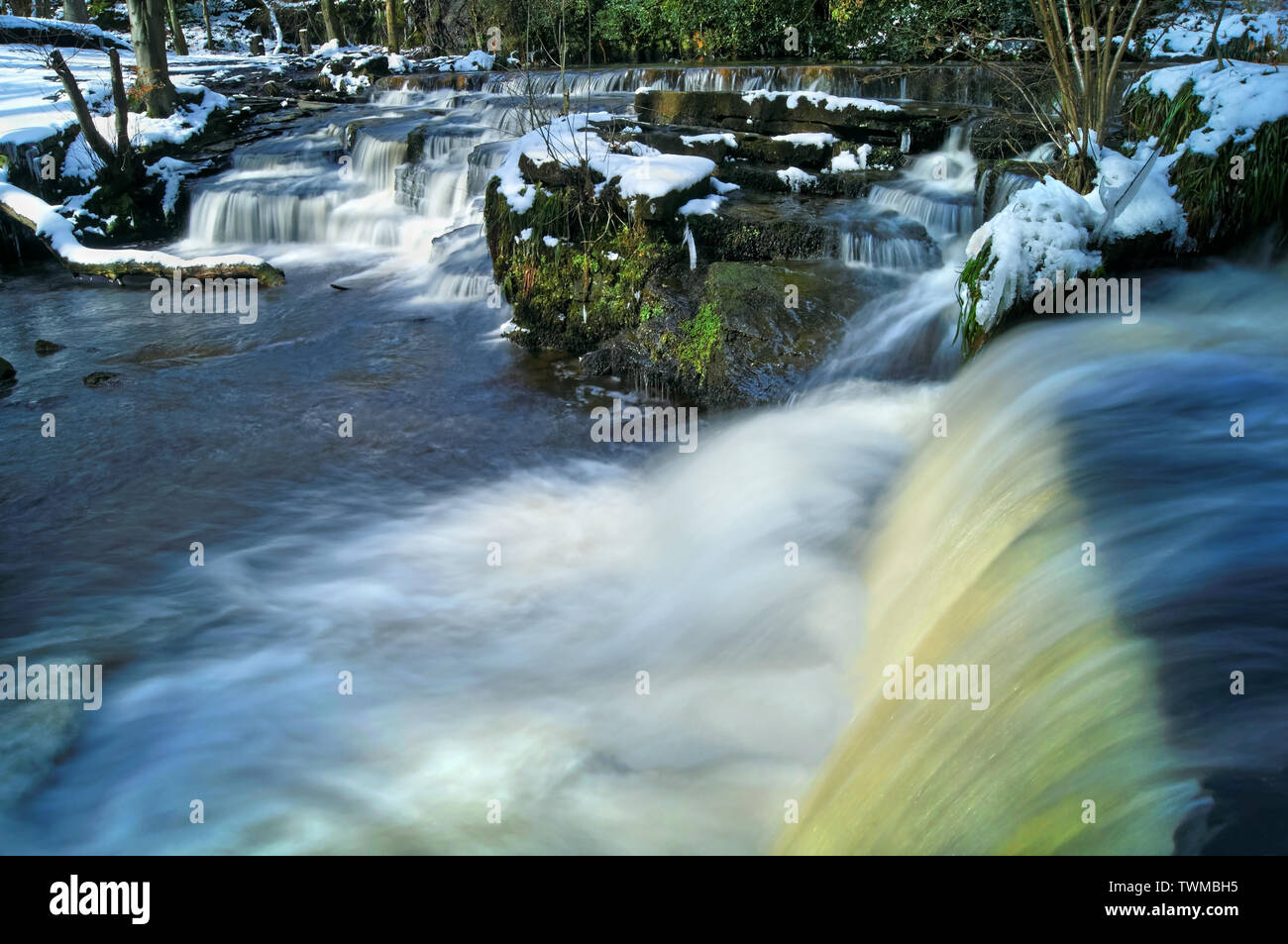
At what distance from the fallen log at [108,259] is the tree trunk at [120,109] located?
184 centimetres

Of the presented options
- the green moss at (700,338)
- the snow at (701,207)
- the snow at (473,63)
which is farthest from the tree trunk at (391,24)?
the green moss at (700,338)

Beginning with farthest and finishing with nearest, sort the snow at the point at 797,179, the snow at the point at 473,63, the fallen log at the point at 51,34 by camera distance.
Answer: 1. the snow at the point at 473,63
2. the fallen log at the point at 51,34
3. the snow at the point at 797,179

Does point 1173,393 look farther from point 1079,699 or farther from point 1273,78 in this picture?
point 1273,78

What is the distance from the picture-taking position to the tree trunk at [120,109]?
14140mm

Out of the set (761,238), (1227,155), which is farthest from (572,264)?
(1227,155)

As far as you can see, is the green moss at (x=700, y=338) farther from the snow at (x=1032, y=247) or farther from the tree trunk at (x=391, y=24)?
the tree trunk at (x=391, y=24)

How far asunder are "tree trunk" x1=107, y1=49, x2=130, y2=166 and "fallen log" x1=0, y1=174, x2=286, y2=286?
1840 millimetres

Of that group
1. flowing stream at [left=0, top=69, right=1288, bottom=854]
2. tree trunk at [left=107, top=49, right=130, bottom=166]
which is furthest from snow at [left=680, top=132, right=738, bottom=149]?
tree trunk at [left=107, top=49, right=130, bottom=166]

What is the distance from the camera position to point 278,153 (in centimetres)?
1605

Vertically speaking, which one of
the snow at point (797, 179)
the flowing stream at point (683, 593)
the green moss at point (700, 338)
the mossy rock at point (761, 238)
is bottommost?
the flowing stream at point (683, 593)

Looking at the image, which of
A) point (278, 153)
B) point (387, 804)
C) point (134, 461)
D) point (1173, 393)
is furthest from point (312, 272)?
point (1173, 393)

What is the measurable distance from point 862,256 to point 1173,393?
382 centimetres

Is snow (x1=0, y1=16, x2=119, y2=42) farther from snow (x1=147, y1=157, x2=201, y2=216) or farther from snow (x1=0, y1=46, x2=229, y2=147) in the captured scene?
snow (x1=147, y1=157, x2=201, y2=216)

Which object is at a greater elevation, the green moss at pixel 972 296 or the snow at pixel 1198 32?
the snow at pixel 1198 32
